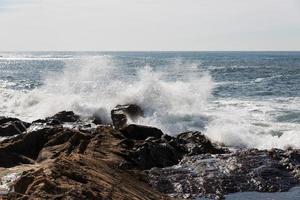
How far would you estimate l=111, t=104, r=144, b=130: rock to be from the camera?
21.4 meters

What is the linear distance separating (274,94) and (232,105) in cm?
708

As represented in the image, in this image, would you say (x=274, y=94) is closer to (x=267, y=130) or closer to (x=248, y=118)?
(x=248, y=118)

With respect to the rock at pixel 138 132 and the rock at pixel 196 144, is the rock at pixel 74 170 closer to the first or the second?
A: the rock at pixel 138 132

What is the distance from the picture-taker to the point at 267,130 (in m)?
23.2

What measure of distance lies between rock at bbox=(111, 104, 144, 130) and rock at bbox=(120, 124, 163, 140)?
12.1ft

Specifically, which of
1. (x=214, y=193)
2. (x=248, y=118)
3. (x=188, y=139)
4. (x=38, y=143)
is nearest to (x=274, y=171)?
(x=214, y=193)

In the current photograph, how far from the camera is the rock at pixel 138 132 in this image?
16234 mm

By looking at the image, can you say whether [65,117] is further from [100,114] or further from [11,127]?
[11,127]

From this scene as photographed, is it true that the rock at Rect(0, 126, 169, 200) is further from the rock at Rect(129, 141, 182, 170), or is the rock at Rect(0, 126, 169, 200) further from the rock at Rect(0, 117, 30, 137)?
the rock at Rect(0, 117, 30, 137)

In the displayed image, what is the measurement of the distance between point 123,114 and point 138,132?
580 centimetres

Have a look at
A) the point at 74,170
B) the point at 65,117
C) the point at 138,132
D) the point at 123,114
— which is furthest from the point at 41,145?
the point at 65,117

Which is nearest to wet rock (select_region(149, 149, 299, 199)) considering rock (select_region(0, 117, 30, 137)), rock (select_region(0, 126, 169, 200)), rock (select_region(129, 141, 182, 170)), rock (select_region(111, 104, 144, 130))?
rock (select_region(129, 141, 182, 170))

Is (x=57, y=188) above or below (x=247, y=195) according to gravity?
above

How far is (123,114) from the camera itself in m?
22.2
